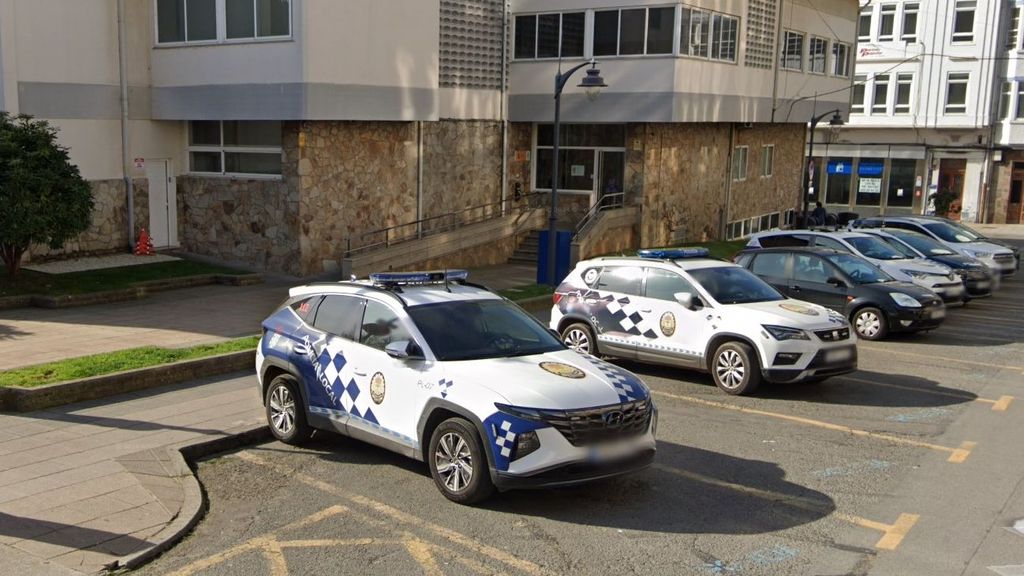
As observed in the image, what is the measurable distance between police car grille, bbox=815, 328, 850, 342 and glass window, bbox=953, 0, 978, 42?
129ft

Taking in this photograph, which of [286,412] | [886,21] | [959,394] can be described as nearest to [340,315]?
[286,412]

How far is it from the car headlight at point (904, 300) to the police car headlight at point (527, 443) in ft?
33.8

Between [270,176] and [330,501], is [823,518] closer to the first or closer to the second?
[330,501]

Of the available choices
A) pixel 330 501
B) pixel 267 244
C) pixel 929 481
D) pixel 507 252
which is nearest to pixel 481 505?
pixel 330 501

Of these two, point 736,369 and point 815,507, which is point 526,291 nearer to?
point 736,369

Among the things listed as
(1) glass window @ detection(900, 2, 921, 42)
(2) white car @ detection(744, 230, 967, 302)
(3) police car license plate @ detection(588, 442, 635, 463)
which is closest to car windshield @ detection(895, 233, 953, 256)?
(2) white car @ detection(744, 230, 967, 302)

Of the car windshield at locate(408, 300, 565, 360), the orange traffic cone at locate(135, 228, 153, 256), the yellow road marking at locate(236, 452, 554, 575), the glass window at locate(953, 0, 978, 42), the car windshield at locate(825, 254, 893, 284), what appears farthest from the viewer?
the glass window at locate(953, 0, 978, 42)

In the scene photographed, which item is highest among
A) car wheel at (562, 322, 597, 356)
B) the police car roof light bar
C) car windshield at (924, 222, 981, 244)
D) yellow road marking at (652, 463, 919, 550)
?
the police car roof light bar

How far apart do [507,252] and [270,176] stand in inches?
290

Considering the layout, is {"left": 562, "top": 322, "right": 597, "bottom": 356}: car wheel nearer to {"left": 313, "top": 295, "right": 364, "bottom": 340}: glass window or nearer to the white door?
{"left": 313, "top": 295, "right": 364, "bottom": 340}: glass window

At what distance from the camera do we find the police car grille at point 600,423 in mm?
7516

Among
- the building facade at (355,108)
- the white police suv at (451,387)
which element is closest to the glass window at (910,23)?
the building facade at (355,108)

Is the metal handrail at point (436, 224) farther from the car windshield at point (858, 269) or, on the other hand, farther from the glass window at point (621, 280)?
the car windshield at point (858, 269)

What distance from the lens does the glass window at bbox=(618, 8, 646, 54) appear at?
25.8 metres
